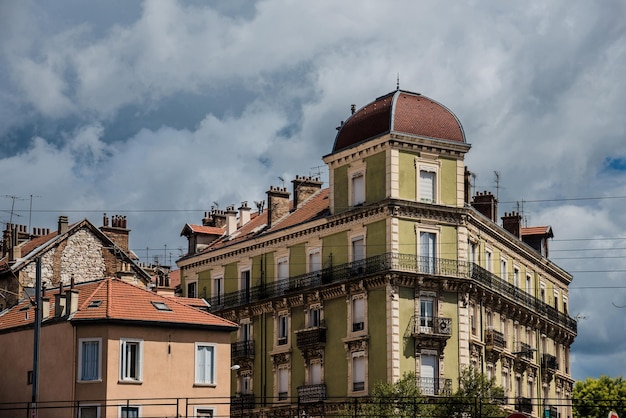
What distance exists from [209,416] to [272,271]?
63.0 feet

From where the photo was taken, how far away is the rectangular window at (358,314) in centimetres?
7500

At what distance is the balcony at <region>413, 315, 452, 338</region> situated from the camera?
242 feet

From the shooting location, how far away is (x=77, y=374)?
62312mm

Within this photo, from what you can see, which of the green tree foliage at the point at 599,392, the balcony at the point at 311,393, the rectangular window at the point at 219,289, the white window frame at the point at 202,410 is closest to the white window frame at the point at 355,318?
the balcony at the point at 311,393

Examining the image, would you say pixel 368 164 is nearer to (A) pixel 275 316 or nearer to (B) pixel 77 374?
(A) pixel 275 316

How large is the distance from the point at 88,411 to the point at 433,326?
811 inches

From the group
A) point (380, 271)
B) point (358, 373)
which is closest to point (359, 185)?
point (380, 271)

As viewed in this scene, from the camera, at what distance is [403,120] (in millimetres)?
75688

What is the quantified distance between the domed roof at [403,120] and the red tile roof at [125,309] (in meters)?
15.7

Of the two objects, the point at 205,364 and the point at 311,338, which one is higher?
the point at 311,338

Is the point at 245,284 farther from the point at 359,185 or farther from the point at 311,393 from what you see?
the point at 359,185

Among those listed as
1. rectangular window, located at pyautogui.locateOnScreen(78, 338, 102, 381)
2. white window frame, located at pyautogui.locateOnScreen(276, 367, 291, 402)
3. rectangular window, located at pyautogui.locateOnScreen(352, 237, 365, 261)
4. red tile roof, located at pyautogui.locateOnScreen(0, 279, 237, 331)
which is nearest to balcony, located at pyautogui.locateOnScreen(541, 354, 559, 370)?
white window frame, located at pyautogui.locateOnScreen(276, 367, 291, 402)

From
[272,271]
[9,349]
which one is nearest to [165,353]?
[9,349]

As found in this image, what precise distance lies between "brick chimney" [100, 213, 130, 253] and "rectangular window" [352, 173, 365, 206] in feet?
53.8
